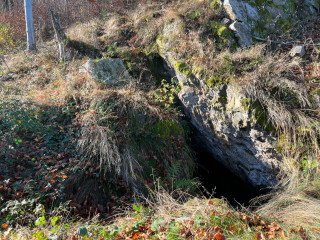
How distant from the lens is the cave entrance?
16.4 feet

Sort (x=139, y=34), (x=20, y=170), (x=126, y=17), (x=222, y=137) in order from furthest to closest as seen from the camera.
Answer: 1. (x=126, y=17)
2. (x=139, y=34)
3. (x=222, y=137)
4. (x=20, y=170)

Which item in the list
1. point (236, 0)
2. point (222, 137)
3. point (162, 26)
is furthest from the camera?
point (162, 26)

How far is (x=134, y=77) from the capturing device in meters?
6.27

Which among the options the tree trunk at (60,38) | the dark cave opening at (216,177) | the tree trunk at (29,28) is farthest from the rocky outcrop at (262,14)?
the tree trunk at (29,28)

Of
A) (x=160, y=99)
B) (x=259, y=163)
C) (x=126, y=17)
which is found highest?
(x=126, y=17)

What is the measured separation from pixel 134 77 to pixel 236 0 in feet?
11.1

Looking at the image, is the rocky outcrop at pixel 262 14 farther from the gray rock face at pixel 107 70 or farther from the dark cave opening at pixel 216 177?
the gray rock face at pixel 107 70

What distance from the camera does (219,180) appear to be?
18.0 feet

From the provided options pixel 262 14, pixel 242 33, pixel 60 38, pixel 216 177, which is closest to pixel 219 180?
pixel 216 177

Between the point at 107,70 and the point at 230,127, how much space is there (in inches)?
128

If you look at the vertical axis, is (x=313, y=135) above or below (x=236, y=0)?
below

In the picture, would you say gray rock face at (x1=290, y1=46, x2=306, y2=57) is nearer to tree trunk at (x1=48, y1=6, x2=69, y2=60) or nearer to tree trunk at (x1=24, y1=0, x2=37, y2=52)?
tree trunk at (x1=48, y1=6, x2=69, y2=60)

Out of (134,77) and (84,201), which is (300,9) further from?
(84,201)

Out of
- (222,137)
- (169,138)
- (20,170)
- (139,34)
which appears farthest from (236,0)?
(20,170)
